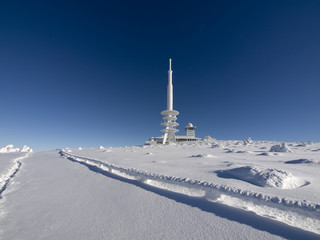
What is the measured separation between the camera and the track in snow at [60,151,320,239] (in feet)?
5.16

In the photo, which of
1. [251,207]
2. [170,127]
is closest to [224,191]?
[251,207]

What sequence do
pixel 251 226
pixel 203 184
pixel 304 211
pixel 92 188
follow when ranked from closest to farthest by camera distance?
pixel 251 226, pixel 304 211, pixel 203 184, pixel 92 188

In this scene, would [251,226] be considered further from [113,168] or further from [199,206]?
[113,168]

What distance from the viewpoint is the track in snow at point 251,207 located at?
1574 millimetres

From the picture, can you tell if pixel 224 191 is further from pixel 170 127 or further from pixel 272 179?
pixel 170 127

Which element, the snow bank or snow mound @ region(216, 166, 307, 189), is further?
snow mound @ region(216, 166, 307, 189)

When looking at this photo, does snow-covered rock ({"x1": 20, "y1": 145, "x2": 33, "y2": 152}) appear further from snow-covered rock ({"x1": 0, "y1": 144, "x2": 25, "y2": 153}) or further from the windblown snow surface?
the windblown snow surface

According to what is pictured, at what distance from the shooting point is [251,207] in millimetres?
2031

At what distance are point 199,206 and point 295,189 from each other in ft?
5.62

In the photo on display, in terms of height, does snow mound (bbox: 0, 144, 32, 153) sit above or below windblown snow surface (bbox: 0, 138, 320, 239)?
above

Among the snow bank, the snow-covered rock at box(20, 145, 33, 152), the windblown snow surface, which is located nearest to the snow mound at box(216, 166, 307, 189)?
the windblown snow surface

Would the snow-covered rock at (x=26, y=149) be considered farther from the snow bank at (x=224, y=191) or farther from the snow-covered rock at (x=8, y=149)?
the snow bank at (x=224, y=191)

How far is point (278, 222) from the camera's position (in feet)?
5.45

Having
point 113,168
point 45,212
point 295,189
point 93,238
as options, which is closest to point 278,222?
point 295,189
